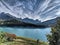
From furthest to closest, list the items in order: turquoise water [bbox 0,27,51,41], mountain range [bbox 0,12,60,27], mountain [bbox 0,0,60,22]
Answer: mountain [bbox 0,0,60,22], mountain range [bbox 0,12,60,27], turquoise water [bbox 0,27,51,41]

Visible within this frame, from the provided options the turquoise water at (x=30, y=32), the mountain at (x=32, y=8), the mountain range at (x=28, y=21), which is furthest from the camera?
the mountain at (x=32, y=8)

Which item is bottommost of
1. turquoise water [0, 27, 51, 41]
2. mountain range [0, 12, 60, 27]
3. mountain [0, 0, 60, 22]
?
turquoise water [0, 27, 51, 41]

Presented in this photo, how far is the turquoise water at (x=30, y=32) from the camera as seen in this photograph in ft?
32.7

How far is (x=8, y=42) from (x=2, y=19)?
228 cm

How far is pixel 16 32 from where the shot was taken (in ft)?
34.2

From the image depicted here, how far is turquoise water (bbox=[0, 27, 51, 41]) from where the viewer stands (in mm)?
9953

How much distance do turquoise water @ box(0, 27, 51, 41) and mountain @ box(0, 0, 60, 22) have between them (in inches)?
39.0

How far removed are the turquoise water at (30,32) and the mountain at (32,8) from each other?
0.99 m

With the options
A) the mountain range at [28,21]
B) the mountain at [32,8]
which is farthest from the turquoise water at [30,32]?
the mountain at [32,8]

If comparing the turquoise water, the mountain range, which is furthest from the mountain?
the turquoise water

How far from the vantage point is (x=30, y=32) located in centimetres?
1033

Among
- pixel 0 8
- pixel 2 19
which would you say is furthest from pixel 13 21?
pixel 0 8

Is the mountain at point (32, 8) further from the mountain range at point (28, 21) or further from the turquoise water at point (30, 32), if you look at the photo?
the turquoise water at point (30, 32)

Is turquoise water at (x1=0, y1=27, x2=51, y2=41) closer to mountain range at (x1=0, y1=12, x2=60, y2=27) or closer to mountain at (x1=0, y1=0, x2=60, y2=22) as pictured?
mountain range at (x1=0, y1=12, x2=60, y2=27)
